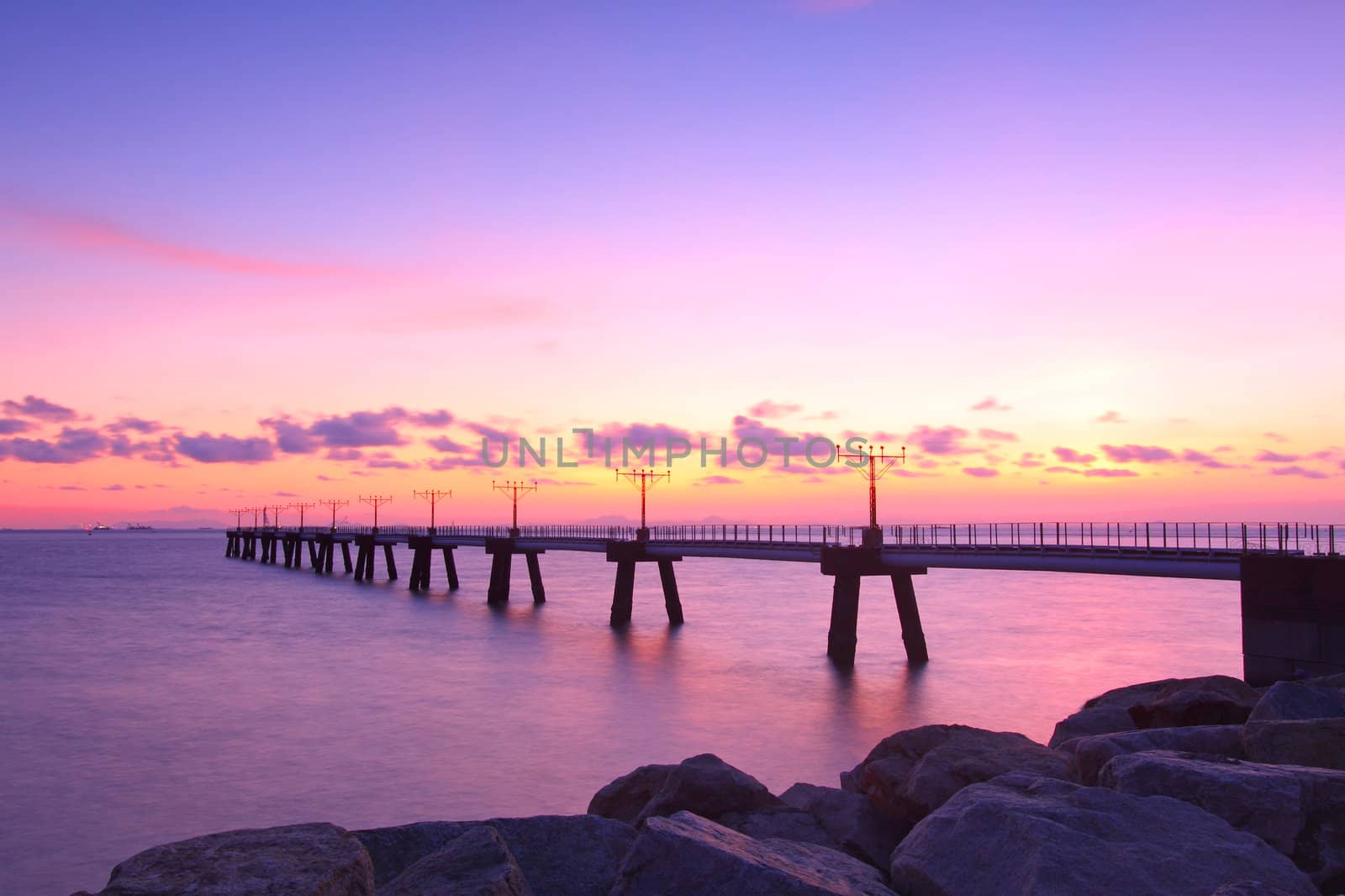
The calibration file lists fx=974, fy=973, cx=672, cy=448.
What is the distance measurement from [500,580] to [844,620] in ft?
138

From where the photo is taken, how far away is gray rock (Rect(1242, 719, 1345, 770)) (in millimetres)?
9148

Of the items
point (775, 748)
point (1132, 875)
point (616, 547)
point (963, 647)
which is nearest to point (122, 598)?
point (616, 547)

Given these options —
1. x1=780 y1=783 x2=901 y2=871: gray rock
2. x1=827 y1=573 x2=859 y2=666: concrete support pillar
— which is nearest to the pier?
x1=827 y1=573 x2=859 y2=666: concrete support pillar

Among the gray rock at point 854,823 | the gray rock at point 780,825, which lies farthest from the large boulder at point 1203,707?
the gray rock at point 780,825

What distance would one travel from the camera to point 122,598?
8312cm

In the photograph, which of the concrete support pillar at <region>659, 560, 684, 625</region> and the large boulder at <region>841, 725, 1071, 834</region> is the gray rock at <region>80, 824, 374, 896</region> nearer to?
the large boulder at <region>841, 725, 1071, 834</region>

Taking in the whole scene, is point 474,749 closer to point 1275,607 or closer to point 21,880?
point 21,880

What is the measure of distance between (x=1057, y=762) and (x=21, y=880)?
16.5 m

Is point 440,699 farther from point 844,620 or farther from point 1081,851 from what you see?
point 1081,851

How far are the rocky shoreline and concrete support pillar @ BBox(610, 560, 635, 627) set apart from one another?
49.2 m

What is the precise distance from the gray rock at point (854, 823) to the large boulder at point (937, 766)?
0.14 metres

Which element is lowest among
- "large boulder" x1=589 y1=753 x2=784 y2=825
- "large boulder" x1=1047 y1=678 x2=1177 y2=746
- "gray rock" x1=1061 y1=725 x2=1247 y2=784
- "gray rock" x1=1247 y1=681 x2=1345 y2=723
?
"large boulder" x1=1047 y1=678 x2=1177 y2=746

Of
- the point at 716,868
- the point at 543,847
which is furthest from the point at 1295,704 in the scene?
the point at 543,847

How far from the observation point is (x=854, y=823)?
10.5 metres
